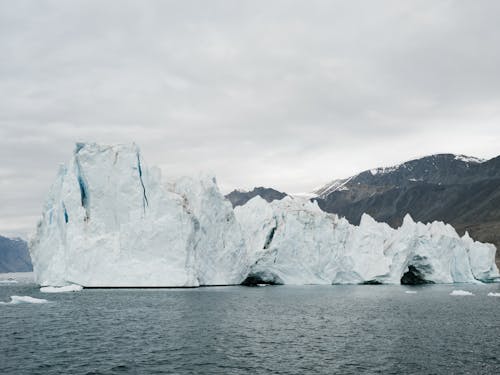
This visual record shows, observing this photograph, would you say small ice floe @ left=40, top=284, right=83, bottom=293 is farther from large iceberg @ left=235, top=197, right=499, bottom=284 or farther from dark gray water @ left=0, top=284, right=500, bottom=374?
large iceberg @ left=235, top=197, right=499, bottom=284

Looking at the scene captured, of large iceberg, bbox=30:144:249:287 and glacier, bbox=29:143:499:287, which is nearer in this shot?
large iceberg, bbox=30:144:249:287

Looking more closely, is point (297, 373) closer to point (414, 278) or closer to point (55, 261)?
point (55, 261)

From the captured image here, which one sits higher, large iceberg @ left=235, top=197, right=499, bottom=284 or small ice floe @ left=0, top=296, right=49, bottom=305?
large iceberg @ left=235, top=197, right=499, bottom=284

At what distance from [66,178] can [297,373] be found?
36.8m

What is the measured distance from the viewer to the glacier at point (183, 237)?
46.2 meters

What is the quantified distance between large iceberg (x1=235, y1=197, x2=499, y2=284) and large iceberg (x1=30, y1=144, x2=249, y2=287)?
10150 mm

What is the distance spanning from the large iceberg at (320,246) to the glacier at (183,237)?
0.13m

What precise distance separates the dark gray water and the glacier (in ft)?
23.1

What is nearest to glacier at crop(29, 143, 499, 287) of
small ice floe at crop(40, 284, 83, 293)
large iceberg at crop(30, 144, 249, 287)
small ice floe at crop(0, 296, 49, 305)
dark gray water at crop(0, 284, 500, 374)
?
large iceberg at crop(30, 144, 249, 287)

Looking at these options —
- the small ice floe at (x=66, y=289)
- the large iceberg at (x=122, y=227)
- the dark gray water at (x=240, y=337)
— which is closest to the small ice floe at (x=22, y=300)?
Answer: the dark gray water at (x=240, y=337)

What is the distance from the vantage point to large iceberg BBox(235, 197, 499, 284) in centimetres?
6269

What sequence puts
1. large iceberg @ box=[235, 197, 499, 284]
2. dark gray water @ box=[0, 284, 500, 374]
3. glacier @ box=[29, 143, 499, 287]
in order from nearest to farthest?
1. dark gray water @ box=[0, 284, 500, 374]
2. glacier @ box=[29, 143, 499, 287]
3. large iceberg @ box=[235, 197, 499, 284]

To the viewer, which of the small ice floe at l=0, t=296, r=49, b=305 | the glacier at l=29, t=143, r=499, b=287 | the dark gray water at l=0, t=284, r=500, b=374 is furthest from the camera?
the glacier at l=29, t=143, r=499, b=287

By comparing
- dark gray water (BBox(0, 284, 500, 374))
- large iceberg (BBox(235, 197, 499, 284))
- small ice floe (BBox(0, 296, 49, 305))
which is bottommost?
dark gray water (BBox(0, 284, 500, 374))
